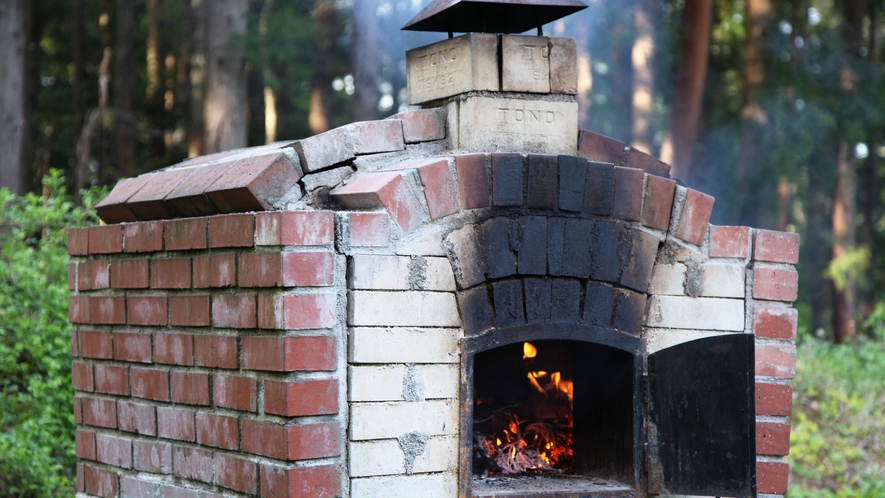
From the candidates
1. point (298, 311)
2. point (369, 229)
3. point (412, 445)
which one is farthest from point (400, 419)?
point (369, 229)

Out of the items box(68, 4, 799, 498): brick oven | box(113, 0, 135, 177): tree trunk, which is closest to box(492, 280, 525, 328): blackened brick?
box(68, 4, 799, 498): brick oven

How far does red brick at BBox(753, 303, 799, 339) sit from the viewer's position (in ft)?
11.5

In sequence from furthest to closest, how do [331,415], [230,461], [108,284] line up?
[108,284] < [230,461] < [331,415]

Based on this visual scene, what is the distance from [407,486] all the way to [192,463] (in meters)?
0.80

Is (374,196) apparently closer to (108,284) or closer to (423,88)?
(423,88)

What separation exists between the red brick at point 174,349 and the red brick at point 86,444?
2.21 ft

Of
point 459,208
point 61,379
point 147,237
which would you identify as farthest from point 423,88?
point 61,379

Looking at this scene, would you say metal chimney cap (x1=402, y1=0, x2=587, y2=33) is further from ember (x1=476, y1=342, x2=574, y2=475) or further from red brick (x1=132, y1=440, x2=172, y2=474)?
red brick (x1=132, y1=440, x2=172, y2=474)

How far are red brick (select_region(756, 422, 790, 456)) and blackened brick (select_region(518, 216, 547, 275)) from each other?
114 centimetres

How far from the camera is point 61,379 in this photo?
15.2 ft

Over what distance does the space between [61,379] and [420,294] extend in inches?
101

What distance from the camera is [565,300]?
10.3ft

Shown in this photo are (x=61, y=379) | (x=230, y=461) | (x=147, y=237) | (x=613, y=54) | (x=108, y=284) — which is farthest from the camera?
(x=613, y=54)

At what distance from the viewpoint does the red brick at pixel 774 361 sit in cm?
351
